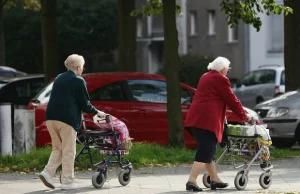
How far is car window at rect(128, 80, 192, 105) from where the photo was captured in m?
19.1

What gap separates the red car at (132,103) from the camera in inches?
733

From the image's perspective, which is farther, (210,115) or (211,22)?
(211,22)

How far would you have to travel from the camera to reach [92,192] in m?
12.7

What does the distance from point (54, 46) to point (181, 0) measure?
31.1 m

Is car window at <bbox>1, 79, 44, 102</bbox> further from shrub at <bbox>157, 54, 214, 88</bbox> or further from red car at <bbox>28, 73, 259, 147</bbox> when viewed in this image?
shrub at <bbox>157, 54, 214, 88</bbox>

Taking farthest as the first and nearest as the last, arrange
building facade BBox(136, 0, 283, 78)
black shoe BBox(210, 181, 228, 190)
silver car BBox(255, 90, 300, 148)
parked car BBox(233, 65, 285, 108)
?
building facade BBox(136, 0, 283, 78) → parked car BBox(233, 65, 285, 108) → silver car BBox(255, 90, 300, 148) → black shoe BBox(210, 181, 228, 190)

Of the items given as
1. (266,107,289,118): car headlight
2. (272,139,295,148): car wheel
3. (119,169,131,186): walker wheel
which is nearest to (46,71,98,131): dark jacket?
(119,169,131,186): walker wheel

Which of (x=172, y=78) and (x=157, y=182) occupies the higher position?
(x=172, y=78)

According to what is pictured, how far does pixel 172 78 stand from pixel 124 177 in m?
4.96

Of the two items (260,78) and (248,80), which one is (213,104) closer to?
(260,78)

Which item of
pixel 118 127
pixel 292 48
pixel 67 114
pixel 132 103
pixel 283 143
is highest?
pixel 292 48

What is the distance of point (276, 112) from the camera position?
20.4 m

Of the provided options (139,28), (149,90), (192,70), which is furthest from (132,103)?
(139,28)

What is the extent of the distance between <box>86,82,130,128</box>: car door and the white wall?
31.3 metres
